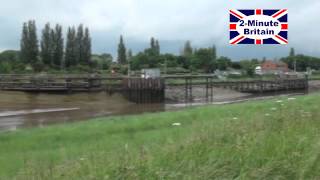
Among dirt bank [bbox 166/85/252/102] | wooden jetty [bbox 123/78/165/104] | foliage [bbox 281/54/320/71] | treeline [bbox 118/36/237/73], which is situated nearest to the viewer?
wooden jetty [bbox 123/78/165/104]

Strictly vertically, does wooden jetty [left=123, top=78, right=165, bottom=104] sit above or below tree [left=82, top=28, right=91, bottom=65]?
below

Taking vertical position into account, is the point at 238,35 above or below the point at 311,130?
above

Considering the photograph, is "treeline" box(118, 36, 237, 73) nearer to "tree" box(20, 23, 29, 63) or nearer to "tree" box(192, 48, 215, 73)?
"tree" box(192, 48, 215, 73)

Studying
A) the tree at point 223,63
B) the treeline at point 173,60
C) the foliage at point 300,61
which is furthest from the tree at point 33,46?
the foliage at point 300,61

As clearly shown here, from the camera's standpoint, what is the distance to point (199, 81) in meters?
88.2

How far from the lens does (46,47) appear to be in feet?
383

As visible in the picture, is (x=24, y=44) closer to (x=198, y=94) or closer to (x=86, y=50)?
(x=86, y=50)

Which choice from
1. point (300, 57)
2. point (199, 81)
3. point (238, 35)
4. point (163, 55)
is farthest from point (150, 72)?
point (300, 57)

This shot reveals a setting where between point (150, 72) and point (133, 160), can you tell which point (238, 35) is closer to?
point (133, 160)

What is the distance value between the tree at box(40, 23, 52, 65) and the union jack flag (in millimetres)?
110496

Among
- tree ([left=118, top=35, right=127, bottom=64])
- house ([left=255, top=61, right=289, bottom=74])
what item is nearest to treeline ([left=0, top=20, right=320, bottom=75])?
tree ([left=118, top=35, right=127, bottom=64])

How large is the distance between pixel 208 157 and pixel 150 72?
221 feet

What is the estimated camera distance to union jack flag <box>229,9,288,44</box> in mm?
9312

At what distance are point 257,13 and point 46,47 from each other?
4363 inches
